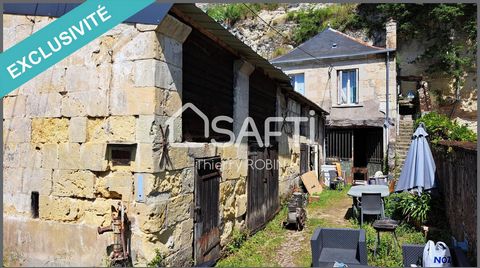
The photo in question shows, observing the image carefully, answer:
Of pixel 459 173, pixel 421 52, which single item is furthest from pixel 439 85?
pixel 459 173

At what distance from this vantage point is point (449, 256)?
454 cm

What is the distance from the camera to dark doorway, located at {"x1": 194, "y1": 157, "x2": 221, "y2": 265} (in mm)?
5090

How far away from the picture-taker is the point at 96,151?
4.37 metres

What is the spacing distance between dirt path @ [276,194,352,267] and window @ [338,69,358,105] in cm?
606

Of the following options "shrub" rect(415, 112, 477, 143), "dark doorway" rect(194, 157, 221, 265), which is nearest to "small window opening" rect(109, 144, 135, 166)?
"dark doorway" rect(194, 157, 221, 265)

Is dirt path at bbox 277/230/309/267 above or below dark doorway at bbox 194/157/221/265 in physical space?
below

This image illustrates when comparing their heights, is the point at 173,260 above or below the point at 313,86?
below

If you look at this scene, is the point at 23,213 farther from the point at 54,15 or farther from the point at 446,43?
the point at 446,43

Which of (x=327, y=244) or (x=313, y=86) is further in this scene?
(x=313, y=86)

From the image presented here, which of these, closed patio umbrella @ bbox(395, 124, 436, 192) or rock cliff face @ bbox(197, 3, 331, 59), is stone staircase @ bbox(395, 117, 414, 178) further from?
rock cliff face @ bbox(197, 3, 331, 59)

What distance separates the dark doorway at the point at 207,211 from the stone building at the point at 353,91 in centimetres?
1067

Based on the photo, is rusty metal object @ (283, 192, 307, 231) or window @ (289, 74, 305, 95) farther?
window @ (289, 74, 305, 95)

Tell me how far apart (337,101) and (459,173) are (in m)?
10.7
